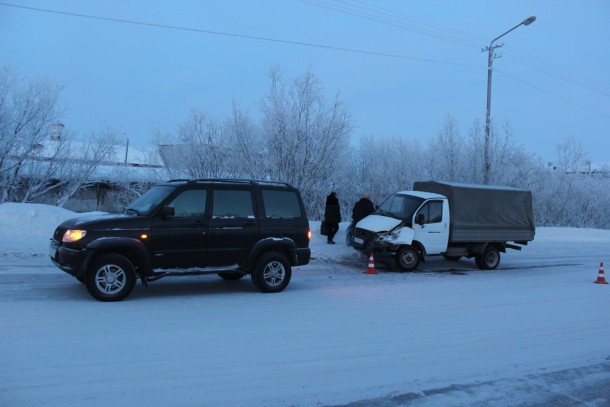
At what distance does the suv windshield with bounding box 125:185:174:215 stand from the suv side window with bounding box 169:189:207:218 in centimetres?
24

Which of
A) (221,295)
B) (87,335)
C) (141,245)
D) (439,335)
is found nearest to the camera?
(87,335)

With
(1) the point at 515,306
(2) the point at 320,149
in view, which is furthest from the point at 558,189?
(1) the point at 515,306

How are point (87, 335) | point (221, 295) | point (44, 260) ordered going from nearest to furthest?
1. point (87, 335)
2. point (221, 295)
3. point (44, 260)

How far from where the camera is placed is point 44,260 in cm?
1095

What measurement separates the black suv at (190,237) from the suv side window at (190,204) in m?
0.02

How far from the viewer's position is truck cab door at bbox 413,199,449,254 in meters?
12.6

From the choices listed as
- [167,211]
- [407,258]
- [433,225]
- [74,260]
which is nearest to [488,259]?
[433,225]

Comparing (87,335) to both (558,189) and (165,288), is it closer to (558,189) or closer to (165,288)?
(165,288)

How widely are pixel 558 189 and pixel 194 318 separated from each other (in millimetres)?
36919

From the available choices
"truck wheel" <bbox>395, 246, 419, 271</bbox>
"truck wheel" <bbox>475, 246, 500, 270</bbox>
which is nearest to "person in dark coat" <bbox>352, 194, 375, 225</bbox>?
"truck wheel" <bbox>395, 246, 419, 271</bbox>

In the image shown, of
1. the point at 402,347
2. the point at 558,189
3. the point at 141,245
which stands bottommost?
the point at 402,347

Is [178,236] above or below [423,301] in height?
above

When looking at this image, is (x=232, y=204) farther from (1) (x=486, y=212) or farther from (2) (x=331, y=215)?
(1) (x=486, y=212)

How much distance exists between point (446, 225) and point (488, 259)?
1831 mm
